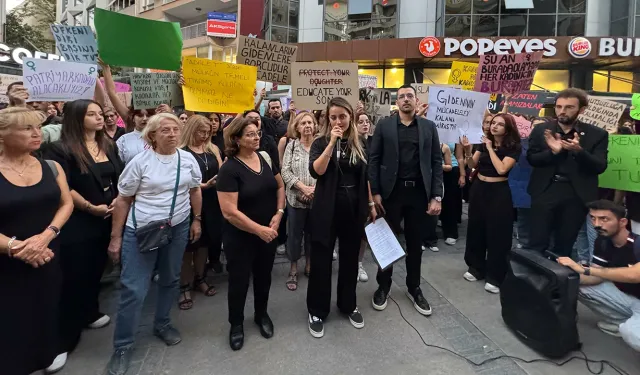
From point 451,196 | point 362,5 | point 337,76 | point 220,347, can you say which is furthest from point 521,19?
point 220,347

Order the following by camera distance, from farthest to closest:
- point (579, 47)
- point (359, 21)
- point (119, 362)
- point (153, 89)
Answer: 1. point (359, 21)
2. point (579, 47)
3. point (153, 89)
4. point (119, 362)

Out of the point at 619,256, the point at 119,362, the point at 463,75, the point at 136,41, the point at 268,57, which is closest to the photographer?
the point at 119,362

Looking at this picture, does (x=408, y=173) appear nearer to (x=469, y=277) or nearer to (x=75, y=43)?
(x=469, y=277)

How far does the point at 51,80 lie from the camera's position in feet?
13.5

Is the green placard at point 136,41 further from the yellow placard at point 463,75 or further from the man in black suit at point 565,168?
the yellow placard at point 463,75

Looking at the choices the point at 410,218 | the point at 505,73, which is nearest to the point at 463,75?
the point at 505,73

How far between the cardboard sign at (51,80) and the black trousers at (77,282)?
1817mm

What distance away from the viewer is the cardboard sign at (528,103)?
784cm

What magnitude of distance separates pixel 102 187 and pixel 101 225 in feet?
1.07

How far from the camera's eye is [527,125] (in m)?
6.88

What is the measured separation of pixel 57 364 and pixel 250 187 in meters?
1.96

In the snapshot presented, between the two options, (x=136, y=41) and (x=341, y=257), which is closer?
(x=341, y=257)

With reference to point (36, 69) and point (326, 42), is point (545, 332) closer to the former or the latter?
point (36, 69)

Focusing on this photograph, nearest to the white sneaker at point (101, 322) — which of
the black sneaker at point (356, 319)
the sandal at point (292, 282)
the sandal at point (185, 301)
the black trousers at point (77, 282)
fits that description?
the black trousers at point (77, 282)
